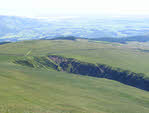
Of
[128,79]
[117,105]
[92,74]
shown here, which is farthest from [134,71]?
[117,105]

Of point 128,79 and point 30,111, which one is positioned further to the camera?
point 128,79

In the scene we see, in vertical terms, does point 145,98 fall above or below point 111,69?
below

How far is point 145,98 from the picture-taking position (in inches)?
5221

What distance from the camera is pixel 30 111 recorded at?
61.1 m

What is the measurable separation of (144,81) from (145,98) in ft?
139

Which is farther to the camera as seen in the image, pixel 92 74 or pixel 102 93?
pixel 92 74

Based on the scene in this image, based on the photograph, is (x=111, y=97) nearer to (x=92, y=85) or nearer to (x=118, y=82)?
(x=92, y=85)

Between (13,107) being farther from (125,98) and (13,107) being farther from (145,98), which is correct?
(145,98)

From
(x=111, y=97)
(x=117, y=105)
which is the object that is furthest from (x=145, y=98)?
(x=117, y=105)

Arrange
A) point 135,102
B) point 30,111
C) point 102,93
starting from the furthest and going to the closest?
point 102,93
point 135,102
point 30,111

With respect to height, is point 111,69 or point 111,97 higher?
point 111,69

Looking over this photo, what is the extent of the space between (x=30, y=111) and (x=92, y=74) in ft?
461

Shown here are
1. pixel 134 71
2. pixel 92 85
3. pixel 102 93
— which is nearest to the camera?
pixel 102 93

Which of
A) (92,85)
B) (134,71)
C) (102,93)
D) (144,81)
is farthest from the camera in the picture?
(134,71)
